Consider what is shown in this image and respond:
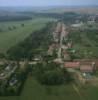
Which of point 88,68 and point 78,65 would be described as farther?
point 78,65

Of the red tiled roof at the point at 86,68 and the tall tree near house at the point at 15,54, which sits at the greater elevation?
the red tiled roof at the point at 86,68

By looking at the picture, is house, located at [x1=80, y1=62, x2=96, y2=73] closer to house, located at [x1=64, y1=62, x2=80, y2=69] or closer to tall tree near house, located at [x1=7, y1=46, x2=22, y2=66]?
house, located at [x1=64, y1=62, x2=80, y2=69]

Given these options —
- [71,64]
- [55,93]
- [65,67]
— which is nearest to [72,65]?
[71,64]

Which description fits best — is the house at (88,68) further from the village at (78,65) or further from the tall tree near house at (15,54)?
the tall tree near house at (15,54)

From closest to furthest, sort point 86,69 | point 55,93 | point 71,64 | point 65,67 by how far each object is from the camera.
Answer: point 55,93
point 86,69
point 65,67
point 71,64

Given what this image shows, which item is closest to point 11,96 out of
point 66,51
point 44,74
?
point 44,74

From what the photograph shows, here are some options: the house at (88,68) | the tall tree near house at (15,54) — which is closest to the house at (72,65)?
the house at (88,68)

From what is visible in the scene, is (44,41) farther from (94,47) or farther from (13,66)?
(13,66)

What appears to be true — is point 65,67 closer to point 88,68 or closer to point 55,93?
point 88,68

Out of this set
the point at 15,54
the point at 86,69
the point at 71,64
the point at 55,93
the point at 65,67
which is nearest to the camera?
the point at 55,93
